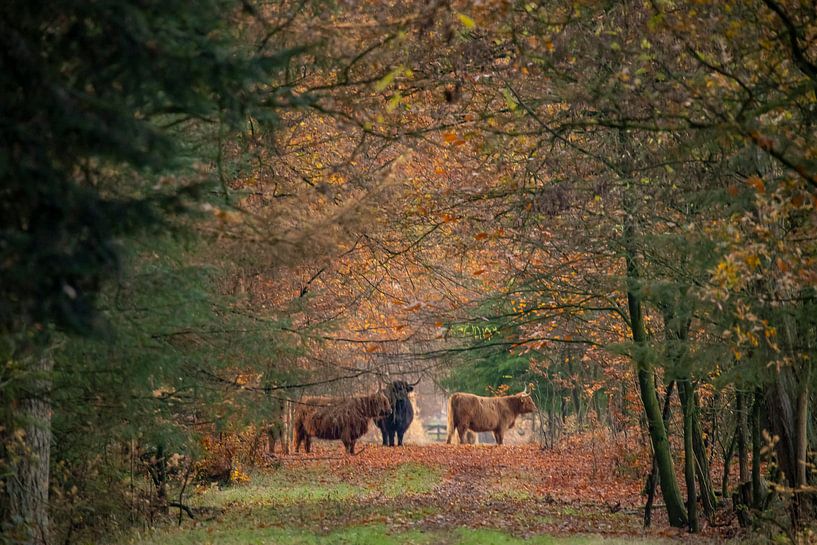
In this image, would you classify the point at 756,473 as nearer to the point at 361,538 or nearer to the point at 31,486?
the point at 361,538

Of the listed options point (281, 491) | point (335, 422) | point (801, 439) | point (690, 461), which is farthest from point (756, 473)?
point (335, 422)

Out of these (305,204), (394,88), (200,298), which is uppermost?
(394,88)

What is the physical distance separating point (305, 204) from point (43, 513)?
172 inches

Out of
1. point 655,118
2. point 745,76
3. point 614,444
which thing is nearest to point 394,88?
point 655,118

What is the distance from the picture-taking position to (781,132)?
22.0 ft

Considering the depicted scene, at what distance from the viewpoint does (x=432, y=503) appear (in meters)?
15.0

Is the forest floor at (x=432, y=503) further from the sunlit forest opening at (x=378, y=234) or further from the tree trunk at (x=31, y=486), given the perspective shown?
the tree trunk at (x=31, y=486)

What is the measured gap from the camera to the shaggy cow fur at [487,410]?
30.6 meters

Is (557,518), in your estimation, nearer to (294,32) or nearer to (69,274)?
(294,32)

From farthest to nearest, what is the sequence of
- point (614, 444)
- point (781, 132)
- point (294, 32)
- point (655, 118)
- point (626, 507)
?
point (614, 444), point (626, 507), point (655, 118), point (781, 132), point (294, 32)

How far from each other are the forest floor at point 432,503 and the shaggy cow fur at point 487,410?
176 inches

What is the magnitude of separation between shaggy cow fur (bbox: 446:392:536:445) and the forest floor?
4475 mm

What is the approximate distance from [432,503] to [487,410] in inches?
632

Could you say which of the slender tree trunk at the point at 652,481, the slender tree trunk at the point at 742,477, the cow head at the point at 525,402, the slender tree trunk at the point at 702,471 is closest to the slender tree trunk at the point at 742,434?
the slender tree trunk at the point at 742,477
